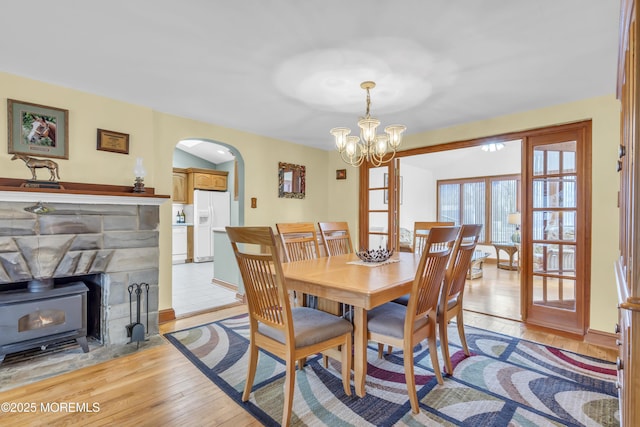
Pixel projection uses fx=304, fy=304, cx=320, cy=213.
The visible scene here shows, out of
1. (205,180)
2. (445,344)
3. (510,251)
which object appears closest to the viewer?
(445,344)

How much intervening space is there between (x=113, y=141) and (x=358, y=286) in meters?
2.62

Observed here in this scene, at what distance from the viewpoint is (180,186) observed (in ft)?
23.4

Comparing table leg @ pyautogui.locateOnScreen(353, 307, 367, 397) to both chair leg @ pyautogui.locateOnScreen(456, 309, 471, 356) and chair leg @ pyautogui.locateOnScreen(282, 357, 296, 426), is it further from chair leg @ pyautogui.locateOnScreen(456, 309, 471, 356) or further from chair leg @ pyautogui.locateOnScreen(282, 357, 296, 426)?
chair leg @ pyautogui.locateOnScreen(456, 309, 471, 356)

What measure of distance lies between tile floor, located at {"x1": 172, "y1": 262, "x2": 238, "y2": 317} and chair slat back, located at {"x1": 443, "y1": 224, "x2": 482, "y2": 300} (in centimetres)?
269

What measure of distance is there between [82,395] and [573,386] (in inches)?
124

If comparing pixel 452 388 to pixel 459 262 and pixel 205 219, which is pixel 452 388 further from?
pixel 205 219

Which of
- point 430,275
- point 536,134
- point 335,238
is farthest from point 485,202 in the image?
point 430,275

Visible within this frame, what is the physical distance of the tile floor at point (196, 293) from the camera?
3.70 metres

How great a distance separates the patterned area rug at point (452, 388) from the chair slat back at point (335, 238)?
3.34 feet

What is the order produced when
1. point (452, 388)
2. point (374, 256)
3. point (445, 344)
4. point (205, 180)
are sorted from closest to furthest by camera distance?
A: point (452, 388) < point (445, 344) < point (374, 256) < point (205, 180)

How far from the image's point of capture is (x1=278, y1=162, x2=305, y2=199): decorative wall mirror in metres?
4.27

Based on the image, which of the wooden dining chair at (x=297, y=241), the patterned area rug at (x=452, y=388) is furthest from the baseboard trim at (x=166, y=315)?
the wooden dining chair at (x=297, y=241)

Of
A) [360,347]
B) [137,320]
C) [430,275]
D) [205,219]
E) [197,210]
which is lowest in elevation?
[137,320]

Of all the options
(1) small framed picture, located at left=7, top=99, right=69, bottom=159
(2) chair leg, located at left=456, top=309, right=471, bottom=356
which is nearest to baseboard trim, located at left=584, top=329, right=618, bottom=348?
(2) chair leg, located at left=456, top=309, right=471, bottom=356
